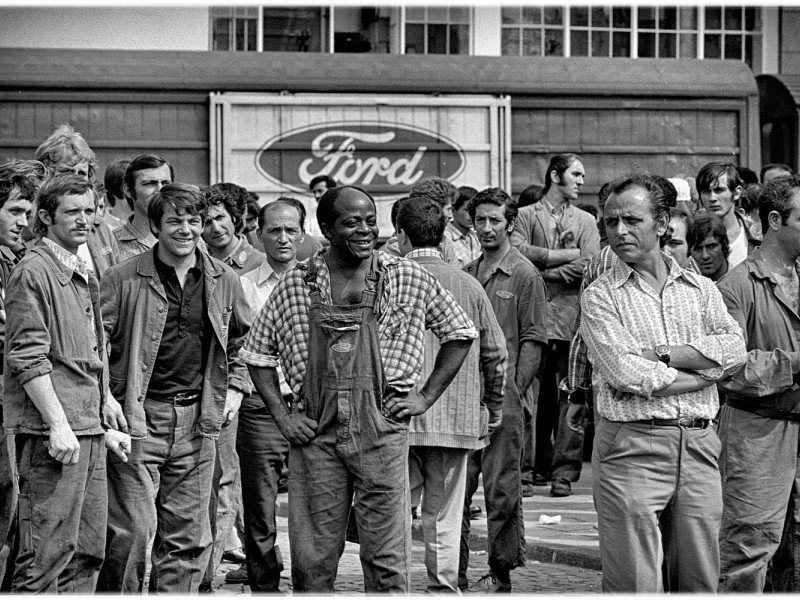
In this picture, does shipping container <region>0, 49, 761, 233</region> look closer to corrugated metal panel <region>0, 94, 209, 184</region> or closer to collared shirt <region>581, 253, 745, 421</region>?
corrugated metal panel <region>0, 94, 209, 184</region>

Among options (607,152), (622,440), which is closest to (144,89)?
(607,152)

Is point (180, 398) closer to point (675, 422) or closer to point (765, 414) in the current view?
point (675, 422)

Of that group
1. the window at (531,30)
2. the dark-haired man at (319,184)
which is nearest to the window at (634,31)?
the window at (531,30)

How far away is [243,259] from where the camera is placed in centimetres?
870

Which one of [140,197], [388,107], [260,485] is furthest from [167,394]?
[388,107]

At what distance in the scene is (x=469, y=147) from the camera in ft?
49.4

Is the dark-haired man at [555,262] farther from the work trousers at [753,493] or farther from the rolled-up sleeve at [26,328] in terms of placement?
the rolled-up sleeve at [26,328]

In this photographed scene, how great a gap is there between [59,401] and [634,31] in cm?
1549

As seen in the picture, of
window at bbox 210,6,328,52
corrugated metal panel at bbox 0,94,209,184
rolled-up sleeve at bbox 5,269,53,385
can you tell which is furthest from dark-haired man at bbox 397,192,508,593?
window at bbox 210,6,328,52

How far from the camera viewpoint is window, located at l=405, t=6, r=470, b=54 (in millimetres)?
19672

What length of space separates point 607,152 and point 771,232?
8.54 m

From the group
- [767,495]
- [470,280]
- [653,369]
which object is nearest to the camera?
[653,369]

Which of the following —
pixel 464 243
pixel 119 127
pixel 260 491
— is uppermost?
pixel 119 127

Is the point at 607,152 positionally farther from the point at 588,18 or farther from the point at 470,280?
the point at 470,280
